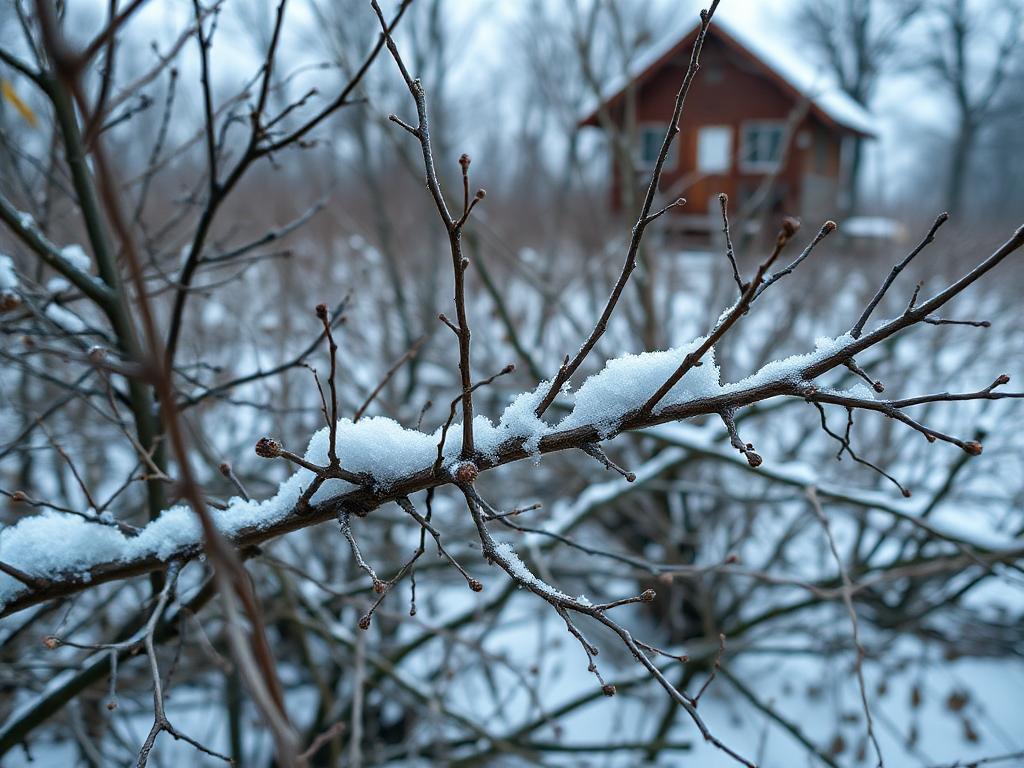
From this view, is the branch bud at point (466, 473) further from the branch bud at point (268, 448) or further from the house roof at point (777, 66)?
the house roof at point (777, 66)

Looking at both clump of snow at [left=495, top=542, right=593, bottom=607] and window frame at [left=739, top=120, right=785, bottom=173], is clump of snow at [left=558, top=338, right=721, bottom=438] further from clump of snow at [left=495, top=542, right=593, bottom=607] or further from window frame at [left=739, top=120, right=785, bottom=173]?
window frame at [left=739, top=120, right=785, bottom=173]

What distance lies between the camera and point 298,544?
4375mm

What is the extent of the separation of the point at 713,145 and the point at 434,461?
22.6 feet

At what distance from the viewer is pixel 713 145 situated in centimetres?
710

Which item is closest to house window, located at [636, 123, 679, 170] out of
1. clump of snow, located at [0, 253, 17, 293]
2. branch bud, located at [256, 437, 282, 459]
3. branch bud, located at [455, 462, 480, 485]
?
clump of snow, located at [0, 253, 17, 293]

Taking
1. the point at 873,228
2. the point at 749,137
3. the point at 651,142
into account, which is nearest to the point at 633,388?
the point at 749,137

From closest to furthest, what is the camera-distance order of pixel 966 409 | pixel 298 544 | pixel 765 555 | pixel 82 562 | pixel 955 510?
pixel 82 562 < pixel 298 544 < pixel 955 510 < pixel 765 555 < pixel 966 409

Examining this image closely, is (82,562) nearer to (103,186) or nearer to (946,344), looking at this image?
(103,186)

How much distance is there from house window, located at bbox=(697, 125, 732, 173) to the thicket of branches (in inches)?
54.0

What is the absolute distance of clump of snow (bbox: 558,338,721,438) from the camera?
974mm

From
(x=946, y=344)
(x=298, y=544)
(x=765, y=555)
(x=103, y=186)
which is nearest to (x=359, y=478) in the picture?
(x=103, y=186)

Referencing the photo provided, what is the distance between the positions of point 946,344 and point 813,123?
238 cm

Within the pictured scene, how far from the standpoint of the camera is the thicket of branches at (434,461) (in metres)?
0.97

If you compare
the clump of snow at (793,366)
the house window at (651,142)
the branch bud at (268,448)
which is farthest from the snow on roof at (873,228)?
the branch bud at (268,448)
